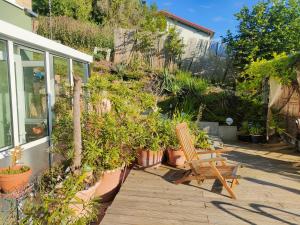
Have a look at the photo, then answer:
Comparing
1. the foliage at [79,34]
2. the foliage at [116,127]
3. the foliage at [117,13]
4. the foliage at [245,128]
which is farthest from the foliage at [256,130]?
the foliage at [117,13]

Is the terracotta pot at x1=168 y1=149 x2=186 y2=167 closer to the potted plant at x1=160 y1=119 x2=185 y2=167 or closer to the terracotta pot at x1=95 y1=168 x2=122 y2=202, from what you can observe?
the potted plant at x1=160 y1=119 x2=185 y2=167

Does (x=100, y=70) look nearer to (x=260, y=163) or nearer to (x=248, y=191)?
(x=260, y=163)

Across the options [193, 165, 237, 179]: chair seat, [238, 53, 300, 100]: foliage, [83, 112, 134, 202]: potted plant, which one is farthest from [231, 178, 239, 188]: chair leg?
[238, 53, 300, 100]: foliage

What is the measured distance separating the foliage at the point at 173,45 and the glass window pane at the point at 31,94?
310 inches

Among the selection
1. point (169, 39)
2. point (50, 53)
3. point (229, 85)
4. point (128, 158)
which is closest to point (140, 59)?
point (169, 39)

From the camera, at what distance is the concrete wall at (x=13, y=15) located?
6.30 meters

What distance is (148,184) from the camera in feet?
14.6

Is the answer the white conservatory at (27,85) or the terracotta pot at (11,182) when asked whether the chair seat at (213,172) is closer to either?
the terracotta pot at (11,182)

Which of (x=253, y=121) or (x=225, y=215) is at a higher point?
(x=253, y=121)

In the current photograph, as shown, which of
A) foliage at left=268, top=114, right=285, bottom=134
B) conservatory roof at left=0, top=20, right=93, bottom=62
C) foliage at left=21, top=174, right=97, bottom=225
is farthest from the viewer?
foliage at left=268, top=114, right=285, bottom=134

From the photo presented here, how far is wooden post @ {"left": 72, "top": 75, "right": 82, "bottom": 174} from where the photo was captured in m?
3.73

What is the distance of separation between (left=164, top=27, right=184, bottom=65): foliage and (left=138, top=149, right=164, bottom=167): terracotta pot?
7.59 meters

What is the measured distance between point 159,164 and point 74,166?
185 cm

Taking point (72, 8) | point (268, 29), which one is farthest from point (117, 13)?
point (268, 29)
